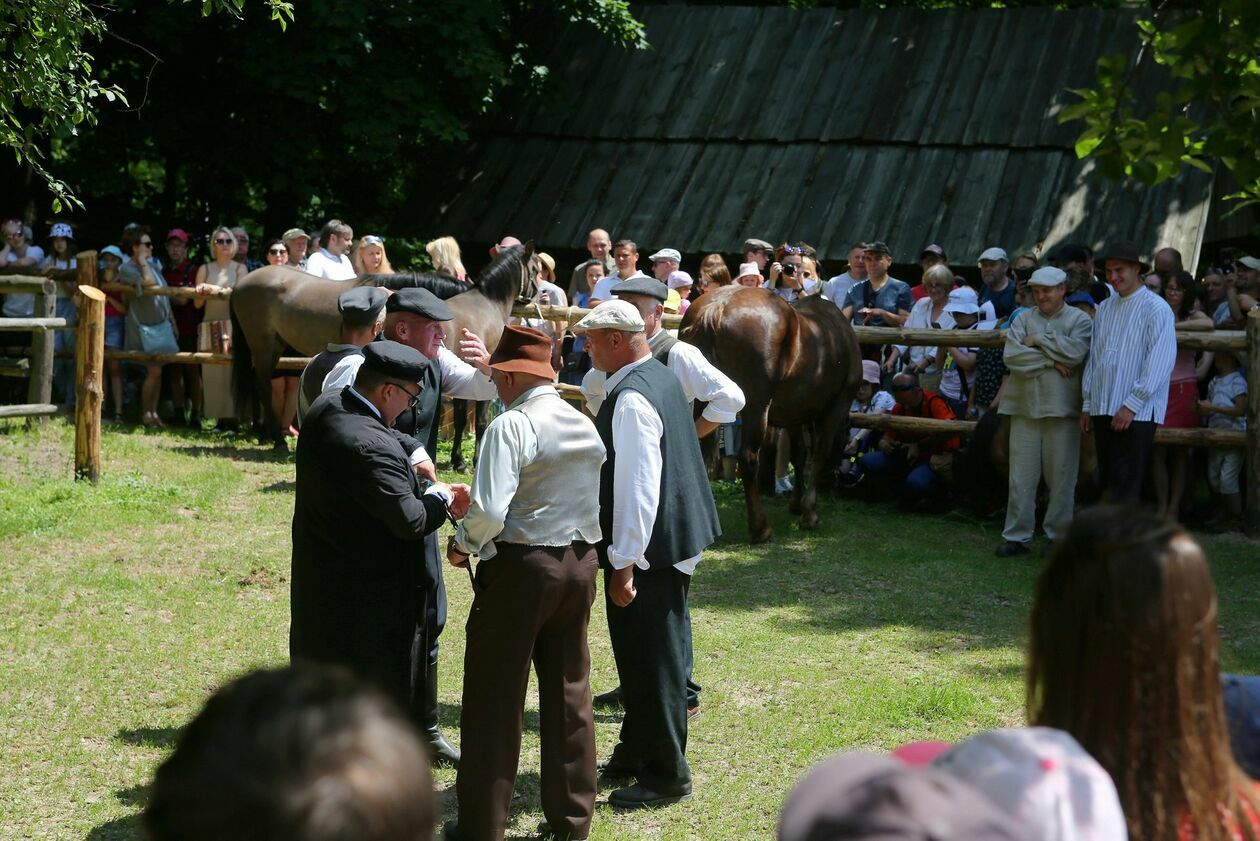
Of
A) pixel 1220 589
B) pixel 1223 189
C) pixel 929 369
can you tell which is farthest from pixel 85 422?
pixel 1223 189

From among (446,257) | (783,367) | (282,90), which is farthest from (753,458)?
(282,90)

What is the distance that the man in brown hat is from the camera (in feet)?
15.3

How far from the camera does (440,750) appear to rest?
224 inches

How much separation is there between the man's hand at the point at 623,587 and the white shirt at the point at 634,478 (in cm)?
2

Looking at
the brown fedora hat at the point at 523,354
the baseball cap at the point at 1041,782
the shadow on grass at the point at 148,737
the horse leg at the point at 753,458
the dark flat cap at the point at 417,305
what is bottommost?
the shadow on grass at the point at 148,737

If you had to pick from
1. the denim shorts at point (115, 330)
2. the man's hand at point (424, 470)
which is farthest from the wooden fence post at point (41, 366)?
the man's hand at point (424, 470)

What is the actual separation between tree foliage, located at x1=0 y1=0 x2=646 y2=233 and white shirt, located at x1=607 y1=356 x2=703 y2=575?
12.8 m

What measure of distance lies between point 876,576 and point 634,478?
4448 millimetres

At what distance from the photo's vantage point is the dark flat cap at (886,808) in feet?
4.43

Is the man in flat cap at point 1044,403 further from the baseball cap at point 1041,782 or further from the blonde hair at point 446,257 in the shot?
the baseball cap at point 1041,782

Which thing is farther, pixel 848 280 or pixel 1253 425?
pixel 848 280

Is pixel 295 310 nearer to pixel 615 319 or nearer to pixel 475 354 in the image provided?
pixel 475 354

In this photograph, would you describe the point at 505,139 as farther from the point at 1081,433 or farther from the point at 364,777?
the point at 364,777

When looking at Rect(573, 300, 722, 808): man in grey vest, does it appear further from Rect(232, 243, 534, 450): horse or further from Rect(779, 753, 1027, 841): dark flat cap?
Rect(232, 243, 534, 450): horse
